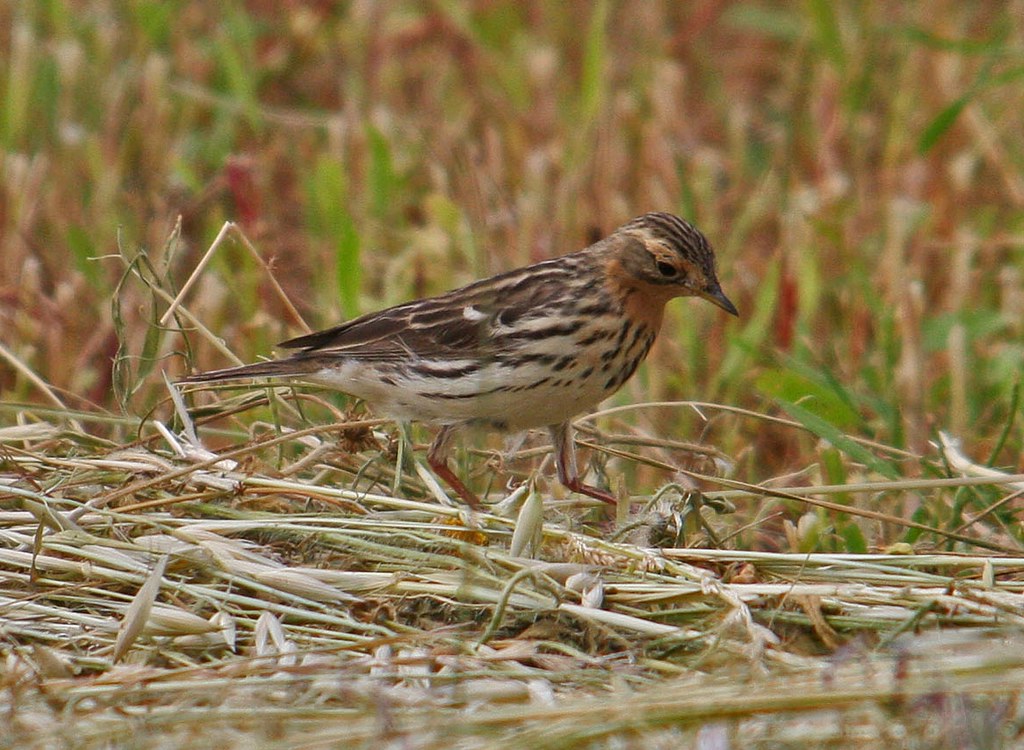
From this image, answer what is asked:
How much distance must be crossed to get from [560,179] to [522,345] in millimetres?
3576

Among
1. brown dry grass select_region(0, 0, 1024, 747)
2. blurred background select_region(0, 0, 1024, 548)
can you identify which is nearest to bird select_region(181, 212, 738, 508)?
brown dry grass select_region(0, 0, 1024, 747)

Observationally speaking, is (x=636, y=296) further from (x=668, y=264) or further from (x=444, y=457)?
(x=444, y=457)

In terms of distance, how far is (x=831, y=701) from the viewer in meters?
3.55

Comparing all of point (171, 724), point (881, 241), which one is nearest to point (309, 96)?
point (881, 241)

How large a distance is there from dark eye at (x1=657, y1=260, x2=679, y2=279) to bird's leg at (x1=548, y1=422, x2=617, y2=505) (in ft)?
2.16

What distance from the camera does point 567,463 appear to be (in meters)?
5.78

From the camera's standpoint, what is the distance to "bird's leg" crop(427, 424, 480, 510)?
5648mm

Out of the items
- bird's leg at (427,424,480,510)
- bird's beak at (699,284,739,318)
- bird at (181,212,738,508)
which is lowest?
bird's leg at (427,424,480,510)

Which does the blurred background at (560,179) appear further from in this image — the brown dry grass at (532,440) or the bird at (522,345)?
the bird at (522,345)

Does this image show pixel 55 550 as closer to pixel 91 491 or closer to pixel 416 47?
pixel 91 491

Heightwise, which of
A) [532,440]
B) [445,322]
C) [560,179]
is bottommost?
[532,440]

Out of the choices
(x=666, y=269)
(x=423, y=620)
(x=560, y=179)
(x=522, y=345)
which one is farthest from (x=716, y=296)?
(x=560, y=179)

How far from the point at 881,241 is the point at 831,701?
591 centimetres

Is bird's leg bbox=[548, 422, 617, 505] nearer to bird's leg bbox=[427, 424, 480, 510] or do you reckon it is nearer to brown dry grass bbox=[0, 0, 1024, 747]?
brown dry grass bbox=[0, 0, 1024, 747]
